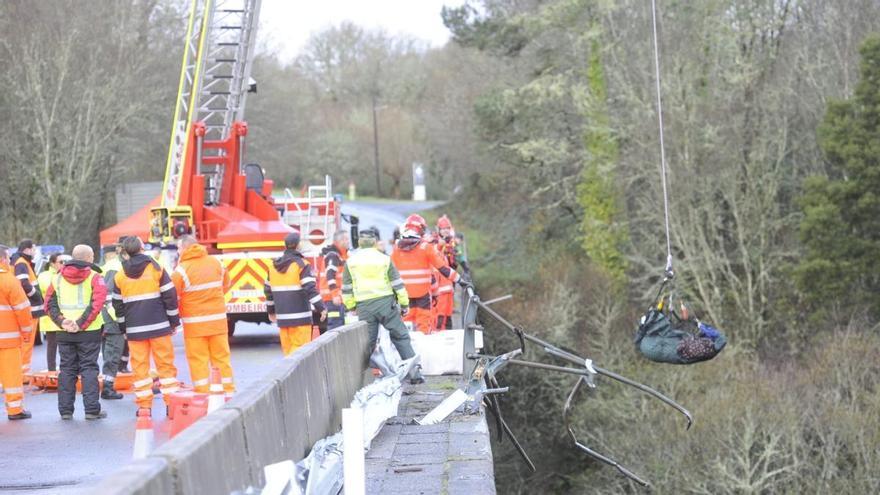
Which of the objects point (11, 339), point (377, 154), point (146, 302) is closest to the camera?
point (146, 302)

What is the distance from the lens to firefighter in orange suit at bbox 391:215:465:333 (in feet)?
50.3

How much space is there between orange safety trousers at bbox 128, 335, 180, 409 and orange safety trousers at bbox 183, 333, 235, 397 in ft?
1.24

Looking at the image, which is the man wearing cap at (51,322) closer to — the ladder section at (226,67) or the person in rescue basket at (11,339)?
the person in rescue basket at (11,339)

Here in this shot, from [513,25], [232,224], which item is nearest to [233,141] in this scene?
[232,224]

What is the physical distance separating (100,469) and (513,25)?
115 ft

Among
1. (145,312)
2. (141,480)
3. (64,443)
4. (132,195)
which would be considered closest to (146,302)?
(145,312)

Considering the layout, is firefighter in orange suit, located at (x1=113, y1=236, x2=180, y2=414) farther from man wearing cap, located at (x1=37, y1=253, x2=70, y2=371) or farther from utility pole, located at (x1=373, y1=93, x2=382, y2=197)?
utility pole, located at (x1=373, y1=93, x2=382, y2=197)

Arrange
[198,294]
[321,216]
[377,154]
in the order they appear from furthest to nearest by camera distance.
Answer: [377,154] < [321,216] < [198,294]

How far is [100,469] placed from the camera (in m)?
10.0

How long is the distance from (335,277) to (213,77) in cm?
792

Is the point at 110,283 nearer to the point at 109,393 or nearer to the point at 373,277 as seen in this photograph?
the point at 109,393

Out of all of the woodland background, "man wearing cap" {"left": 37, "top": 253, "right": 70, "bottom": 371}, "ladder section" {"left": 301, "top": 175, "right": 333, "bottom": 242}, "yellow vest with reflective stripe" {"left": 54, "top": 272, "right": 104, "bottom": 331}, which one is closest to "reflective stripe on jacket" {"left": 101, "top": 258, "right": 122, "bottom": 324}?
"man wearing cap" {"left": 37, "top": 253, "right": 70, "bottom": 371}

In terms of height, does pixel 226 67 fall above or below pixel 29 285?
above

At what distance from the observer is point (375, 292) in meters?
12.9
